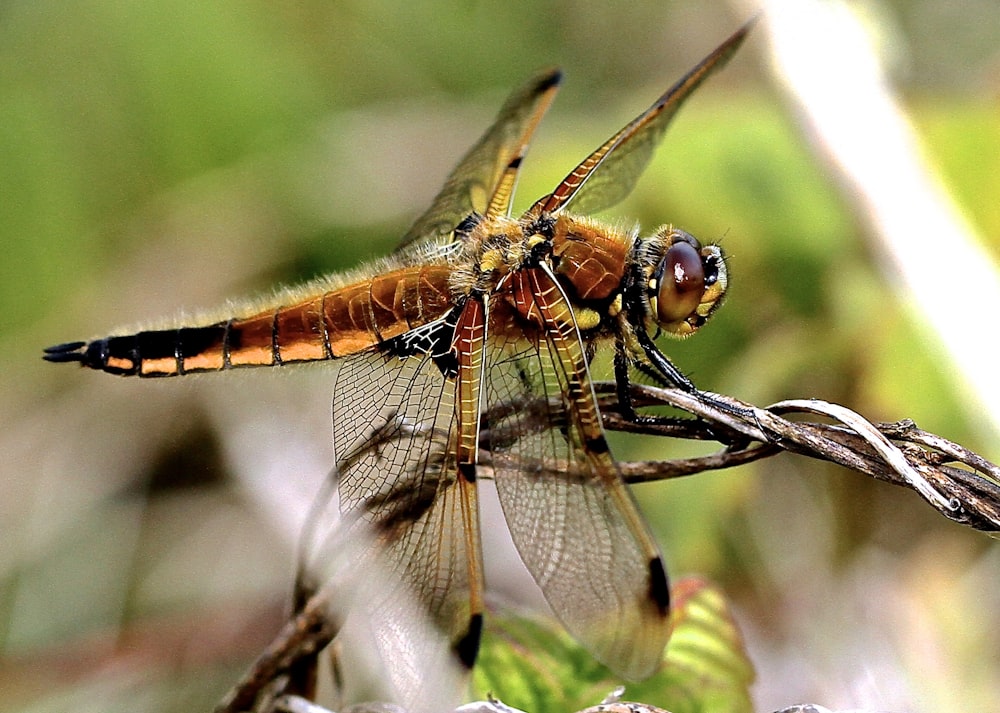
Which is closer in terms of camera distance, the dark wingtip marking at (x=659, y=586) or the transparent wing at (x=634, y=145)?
the dark wingtip marking at (x=659, y=586)

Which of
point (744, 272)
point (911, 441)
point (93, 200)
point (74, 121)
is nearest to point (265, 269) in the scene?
point (93, 200)

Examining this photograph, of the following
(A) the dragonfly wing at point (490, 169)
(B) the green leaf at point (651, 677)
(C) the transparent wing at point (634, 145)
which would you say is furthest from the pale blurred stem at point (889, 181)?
(B) the green leaf at point (651, 677)

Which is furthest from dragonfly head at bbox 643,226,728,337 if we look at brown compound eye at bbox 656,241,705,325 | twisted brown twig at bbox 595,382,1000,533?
twisted brown twig at bbox 595,382,1000,533

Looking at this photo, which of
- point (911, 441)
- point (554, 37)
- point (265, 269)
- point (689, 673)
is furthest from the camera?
point (554, 37)

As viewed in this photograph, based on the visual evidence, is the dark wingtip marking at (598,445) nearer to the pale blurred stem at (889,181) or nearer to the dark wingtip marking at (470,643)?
the dark wingtip marking at (470,643)

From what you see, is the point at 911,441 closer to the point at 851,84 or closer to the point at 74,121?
the point at 851,84

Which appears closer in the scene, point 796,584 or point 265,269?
point 796,584
